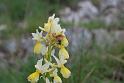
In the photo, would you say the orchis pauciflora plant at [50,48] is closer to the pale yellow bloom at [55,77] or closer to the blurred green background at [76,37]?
the pale yellow bloom at [55,77]

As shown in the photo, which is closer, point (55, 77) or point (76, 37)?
point (55, 77)

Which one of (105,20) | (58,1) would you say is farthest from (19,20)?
(105,20)

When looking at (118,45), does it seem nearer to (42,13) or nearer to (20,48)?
(20,48)

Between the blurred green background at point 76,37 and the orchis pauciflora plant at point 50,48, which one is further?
the blurred green background at point 76,37

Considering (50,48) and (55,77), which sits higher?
(50,48)

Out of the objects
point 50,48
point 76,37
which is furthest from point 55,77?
point 76,37

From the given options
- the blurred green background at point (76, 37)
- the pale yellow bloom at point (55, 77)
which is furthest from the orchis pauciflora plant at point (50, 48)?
the blurred green background at point (76, 37)

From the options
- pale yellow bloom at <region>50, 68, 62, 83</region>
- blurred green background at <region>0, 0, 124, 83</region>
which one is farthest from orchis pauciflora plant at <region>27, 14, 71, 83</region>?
blurred green background at <region>0, 0, 124, 83</region>

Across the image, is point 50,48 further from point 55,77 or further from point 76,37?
point 76,37
